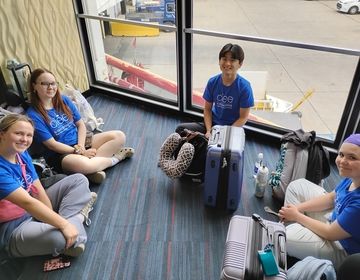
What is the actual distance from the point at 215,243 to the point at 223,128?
0.70 metres

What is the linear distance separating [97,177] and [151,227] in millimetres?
575

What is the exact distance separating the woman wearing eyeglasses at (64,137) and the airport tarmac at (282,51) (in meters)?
1.08

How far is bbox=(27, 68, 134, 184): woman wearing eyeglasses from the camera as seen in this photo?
6.09ft

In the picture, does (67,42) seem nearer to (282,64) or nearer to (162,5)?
(162,5)

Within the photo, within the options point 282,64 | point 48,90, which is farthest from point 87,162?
point 282,64

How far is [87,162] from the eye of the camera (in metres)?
1.99

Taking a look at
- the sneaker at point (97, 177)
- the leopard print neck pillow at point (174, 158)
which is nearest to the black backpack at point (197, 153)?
the leopard print neck pillow at point (174, 158)

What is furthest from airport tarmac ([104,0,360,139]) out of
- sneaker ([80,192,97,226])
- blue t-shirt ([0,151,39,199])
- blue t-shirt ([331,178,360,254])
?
blue t-shirt ([0,151,39,199])

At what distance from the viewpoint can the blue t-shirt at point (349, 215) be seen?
3.86 ft

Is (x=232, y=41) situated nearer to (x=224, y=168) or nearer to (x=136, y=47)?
(x=136, y=47)

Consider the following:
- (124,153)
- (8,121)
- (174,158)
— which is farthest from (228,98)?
(8,121)

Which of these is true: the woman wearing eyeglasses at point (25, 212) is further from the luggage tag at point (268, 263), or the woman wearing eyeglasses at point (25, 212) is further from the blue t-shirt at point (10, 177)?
the luggage tag at point (268, 263)

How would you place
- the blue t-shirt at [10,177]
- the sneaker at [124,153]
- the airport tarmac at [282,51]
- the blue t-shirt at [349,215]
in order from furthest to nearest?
the airport tarmac at [282,51]
the sneaker at [124,153]
the blue t-shirt at [10,177]
the blue t-shirt at [349,215]

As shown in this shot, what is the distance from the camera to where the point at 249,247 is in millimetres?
1184
